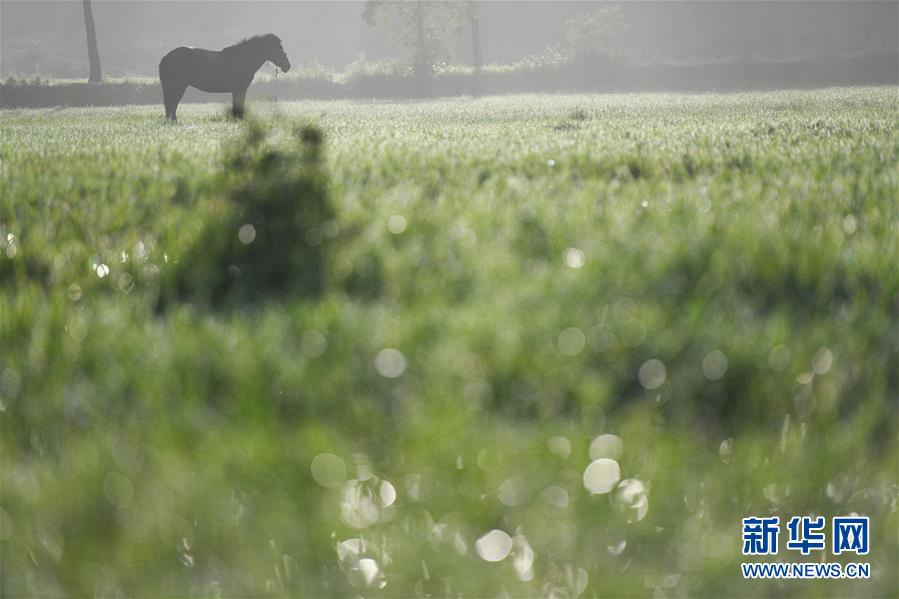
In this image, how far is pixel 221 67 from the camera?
14.1 m

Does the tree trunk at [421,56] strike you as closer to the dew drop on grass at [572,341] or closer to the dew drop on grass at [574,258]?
the dew drop on grass at [574,258]

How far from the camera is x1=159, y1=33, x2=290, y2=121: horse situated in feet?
46.1

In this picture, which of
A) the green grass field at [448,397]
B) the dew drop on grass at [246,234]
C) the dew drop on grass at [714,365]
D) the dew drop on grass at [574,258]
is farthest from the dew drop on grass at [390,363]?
the dew drop on grass at [246,234]

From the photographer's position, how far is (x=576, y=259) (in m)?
2.45

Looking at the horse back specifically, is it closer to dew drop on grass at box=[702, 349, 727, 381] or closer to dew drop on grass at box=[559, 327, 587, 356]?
dew drop on grass at box=[559, 327, 587, 356]

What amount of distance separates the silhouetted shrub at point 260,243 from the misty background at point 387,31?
175 ft

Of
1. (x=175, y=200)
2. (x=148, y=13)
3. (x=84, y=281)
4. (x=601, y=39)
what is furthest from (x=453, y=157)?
(x=148, y=13)

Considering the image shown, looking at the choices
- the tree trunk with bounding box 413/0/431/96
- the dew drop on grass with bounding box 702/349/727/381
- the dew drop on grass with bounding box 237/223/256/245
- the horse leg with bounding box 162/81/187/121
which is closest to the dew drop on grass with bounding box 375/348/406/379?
the dew drop on grass with bounding box 702/349/727/381

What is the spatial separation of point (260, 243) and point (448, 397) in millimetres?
1641

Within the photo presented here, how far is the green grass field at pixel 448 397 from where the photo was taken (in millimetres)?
1135

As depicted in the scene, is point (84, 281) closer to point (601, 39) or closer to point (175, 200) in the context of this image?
point (175, 200)

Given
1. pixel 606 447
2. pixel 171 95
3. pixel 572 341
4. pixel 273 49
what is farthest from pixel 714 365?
pixel 171 95

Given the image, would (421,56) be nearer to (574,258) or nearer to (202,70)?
(202,70)

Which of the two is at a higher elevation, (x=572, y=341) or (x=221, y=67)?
(x=221, y=67)
